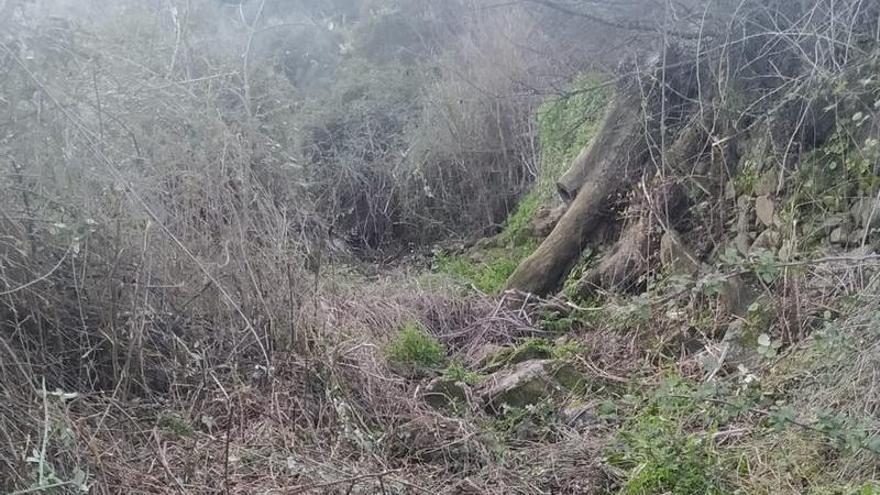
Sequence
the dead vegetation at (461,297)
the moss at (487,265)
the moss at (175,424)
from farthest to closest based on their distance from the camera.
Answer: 1. the moss at (487,265)
2. the moss at (175,424)
3. the dead vegetation at (461,297)

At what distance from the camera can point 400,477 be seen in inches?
114

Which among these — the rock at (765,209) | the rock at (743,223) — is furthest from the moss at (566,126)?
the rock at (765,209)

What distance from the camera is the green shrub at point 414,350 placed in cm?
429

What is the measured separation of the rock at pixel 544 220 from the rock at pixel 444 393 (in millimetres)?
2891

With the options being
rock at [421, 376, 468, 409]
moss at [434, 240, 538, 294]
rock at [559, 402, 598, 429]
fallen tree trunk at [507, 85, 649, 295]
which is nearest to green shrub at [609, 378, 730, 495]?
rock at [559, 402, 598, 429]

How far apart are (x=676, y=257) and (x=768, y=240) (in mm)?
595

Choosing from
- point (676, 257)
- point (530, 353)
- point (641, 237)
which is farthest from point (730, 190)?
point (530, 353)

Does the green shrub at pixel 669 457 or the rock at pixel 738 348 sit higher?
the green shrub at pixel 669 457

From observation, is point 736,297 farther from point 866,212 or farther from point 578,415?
point 578,415

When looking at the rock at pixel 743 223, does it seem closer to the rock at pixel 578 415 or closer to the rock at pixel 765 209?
the rock at pixel 765 209

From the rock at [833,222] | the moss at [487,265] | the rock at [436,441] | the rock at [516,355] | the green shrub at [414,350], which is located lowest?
the moss at [487,265]

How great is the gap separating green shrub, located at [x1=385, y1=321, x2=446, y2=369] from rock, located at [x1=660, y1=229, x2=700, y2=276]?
1.43 metres

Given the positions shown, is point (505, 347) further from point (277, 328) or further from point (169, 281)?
point (169, 281)

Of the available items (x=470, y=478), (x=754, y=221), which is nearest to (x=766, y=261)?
(x=470, y=478)
